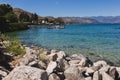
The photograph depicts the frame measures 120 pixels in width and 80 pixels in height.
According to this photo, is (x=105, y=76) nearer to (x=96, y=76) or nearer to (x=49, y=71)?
(x=96, y=76)

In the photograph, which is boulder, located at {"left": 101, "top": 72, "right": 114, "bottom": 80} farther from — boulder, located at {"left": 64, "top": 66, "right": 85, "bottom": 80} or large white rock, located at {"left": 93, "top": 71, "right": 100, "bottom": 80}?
boulder, located at {"left": 64, "top": 66, "right": 85, "bottom": 80}

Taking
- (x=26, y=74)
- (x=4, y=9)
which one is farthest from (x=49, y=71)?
(x=4, y=9)

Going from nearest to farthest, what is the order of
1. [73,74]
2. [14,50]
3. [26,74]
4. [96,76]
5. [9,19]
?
[26,74] → [73,74] → [96,76] → [14,50] → [9,19]

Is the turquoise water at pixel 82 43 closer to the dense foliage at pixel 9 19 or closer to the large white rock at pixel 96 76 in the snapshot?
the large white rock at pixel 96 76

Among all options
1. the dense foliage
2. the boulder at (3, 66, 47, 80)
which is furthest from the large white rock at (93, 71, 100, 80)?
the dense foliage

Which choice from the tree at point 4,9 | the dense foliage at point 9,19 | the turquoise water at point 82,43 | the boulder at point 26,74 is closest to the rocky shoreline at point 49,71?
the boulder at point 26,74

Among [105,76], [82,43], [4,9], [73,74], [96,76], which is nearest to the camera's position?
[73,74]

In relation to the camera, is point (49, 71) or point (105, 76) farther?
point (105, 76)

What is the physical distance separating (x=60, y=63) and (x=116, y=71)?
3.30m

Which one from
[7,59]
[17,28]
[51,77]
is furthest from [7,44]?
[17,28]

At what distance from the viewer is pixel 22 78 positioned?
949 centimetres

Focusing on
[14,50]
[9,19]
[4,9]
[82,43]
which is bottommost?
[9,19]

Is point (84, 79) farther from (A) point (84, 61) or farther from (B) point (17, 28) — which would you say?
(B) point (17, 28)

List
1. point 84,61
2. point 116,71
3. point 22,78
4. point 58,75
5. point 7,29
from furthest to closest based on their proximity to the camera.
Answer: point 7,29, point 84,61, point 116,71, point 58,75, point 22,78
